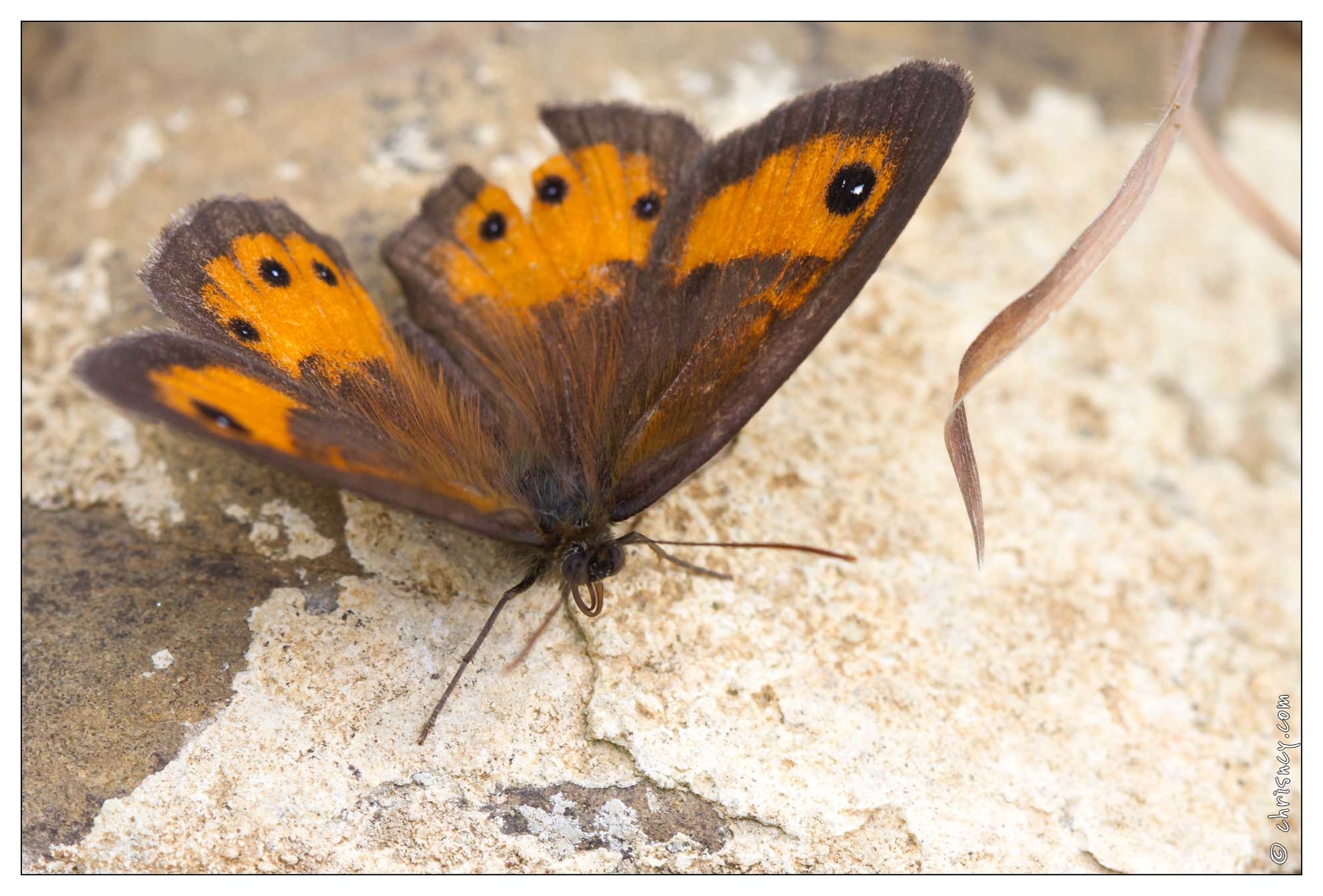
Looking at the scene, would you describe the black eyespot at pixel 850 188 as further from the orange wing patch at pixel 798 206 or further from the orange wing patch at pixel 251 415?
the orange wing patch at pixel 251 415

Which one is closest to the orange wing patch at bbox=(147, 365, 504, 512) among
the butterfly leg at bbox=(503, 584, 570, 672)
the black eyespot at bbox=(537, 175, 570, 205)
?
the butterfly leg at bbox=(503, 584, 570, 672)

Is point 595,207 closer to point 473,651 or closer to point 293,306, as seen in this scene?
point 293,306

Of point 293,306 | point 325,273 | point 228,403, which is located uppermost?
point 325,273

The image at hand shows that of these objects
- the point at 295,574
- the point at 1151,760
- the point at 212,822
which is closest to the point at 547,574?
the point at 295,574

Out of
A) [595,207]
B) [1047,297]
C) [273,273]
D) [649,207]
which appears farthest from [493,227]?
[1047,297]

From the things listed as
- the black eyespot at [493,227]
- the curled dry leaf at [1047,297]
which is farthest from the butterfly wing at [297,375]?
the curled dry leaf at [1047,297]

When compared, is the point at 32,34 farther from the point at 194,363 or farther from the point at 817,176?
the point at 817,176
